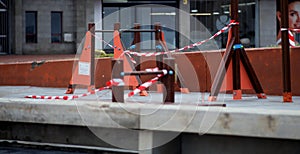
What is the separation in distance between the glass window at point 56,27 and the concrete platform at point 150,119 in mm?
26151

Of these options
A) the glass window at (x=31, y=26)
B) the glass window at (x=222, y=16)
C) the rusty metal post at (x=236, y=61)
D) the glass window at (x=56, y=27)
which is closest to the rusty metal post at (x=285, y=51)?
the rusty metal post at (x=236, y=61)

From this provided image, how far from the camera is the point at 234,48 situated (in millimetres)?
7484

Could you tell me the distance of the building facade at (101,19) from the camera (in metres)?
28.4

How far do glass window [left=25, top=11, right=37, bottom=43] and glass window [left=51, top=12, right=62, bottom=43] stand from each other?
1174 mm

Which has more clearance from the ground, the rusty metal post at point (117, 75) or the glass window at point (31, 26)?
the glass window at point (31, 26)

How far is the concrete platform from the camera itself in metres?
4.59

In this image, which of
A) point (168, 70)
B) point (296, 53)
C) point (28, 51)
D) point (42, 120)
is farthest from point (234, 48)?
point (28, 51)

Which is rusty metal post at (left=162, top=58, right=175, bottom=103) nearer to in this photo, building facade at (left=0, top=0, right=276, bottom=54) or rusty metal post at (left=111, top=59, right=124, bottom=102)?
rusty metal post at (left=111, top=59, right=124, bottom=102)

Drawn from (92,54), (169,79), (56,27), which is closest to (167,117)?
(169,79)

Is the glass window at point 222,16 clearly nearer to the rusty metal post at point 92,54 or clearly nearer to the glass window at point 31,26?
the glass window at point 31,26

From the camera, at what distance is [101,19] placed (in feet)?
98.6

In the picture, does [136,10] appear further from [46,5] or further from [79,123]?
[79,123]

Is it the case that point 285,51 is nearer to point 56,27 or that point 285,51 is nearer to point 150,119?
point 150,119

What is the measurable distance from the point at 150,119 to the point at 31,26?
91.4 feet
